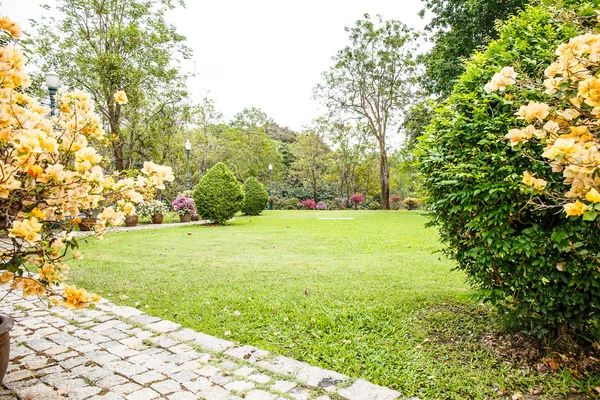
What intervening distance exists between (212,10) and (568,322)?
13.3 m

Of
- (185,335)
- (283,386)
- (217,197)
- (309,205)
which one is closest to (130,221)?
(217,197)

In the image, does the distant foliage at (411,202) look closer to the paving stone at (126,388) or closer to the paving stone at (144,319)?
the paving stone at (144,319)

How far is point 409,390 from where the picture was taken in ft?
6.93

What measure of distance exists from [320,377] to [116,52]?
15125mm

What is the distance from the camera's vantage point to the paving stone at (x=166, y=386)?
2.14m

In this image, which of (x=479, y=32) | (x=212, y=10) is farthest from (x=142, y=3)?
(x=479, y=32)

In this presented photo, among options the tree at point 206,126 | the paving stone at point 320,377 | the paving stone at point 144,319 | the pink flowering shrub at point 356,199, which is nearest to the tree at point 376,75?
the pink flowering shrub at point 356,199

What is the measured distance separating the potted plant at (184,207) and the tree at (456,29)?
10.8m

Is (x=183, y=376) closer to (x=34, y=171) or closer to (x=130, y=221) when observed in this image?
(x=34, y=171)

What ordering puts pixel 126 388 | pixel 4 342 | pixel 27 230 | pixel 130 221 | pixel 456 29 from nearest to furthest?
pixel 27 230
pixel 4 342
pixel 126 388
pixel 130 221
pixel 456 29

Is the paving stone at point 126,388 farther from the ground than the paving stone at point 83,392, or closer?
closer

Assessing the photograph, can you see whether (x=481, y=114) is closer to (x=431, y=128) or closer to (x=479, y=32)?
(x=431, y=128)

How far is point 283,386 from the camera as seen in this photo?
7.14 feet

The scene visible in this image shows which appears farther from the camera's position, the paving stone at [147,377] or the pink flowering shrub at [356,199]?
the pink flowering shrub at [356,199]
